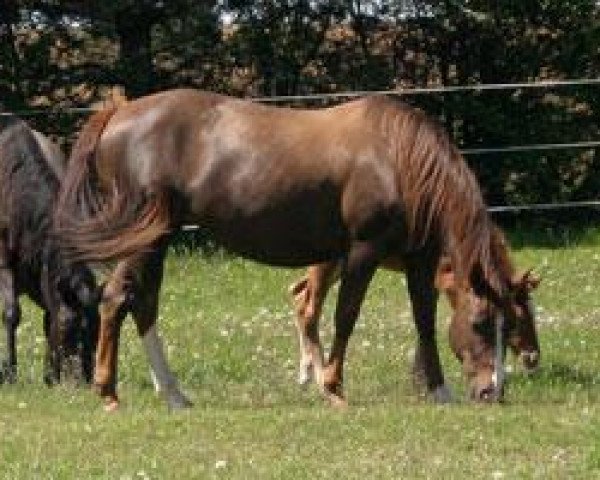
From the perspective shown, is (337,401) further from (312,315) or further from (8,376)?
(8,376)

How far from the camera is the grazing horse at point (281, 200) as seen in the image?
8.64 metres

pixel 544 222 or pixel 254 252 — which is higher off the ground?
pixel 254 252

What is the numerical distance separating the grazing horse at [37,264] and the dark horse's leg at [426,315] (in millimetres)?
2084

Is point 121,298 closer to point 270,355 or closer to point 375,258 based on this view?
point 375,258

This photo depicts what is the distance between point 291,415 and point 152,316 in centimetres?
142

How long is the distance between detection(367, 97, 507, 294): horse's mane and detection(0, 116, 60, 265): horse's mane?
267 cm

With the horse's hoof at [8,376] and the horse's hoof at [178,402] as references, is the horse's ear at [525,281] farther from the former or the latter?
the horse's hoof at [8,376]

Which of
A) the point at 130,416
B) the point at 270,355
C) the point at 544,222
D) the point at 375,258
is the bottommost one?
the point at 544,222

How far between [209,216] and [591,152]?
12.0 metres

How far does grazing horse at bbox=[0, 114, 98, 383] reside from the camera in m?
9.94

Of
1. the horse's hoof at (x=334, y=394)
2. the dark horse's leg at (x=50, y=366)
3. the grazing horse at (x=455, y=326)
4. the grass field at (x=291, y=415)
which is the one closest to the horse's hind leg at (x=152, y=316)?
the grass field at (x=291, y=415)

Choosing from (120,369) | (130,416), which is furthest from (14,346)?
(130,416)

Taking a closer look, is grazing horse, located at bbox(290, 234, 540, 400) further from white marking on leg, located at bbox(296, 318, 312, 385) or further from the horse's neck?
the horse's neck

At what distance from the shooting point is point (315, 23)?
20.0 metres
